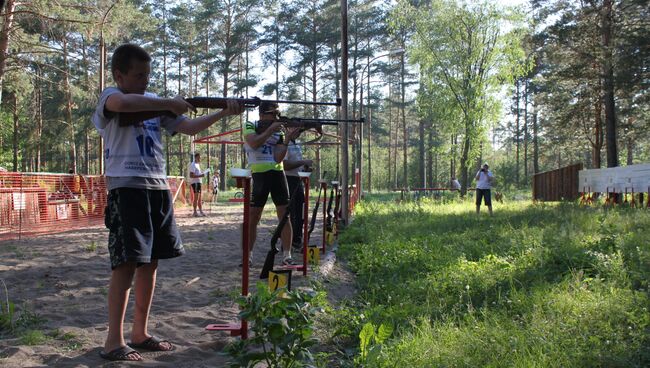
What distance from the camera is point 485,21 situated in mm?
29625

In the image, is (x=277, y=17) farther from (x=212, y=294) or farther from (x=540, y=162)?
(x=540, y=162)

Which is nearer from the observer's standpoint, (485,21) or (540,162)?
(485,21)

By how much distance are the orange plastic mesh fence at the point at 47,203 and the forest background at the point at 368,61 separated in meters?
3.61

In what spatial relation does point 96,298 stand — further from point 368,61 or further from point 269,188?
point 368,61

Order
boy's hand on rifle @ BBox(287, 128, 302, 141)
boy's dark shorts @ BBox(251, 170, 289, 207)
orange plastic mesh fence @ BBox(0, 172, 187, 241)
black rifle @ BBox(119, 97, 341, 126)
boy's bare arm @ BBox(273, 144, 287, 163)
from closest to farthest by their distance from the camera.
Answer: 1. black rifle @ BBox(119, 97, 341, 126)
2. boy's hand on rifle @ BBox(287, 128, 302, 141)
3. boy's bare arm @ BBox(273, 144, 287, 163)
4. boy's dark shorts @ BBox(251, 170, 289, 207)
5. orange plastic mesh fence @ BBox(0, 172, 187, 241)

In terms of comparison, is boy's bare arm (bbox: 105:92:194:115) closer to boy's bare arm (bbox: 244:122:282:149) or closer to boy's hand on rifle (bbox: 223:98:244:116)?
boy's hand on rifle (bbox: 223:98:244:116)

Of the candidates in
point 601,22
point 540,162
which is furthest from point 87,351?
point 540,162

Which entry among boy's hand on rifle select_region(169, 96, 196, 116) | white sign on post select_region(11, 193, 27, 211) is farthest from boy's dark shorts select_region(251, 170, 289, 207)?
white sign on post select_region(11, 193, 27, 211)

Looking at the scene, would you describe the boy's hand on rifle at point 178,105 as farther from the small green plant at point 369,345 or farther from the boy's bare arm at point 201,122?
the small green plant at point 369,345

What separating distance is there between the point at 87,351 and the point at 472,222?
10270 mm

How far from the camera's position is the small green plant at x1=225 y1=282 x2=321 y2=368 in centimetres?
247

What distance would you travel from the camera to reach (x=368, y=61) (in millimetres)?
33500

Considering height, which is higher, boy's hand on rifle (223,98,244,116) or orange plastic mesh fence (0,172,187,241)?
boy's hand on rifle (223,98,244,116)

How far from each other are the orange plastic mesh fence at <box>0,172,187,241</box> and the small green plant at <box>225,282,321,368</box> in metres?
9.49
